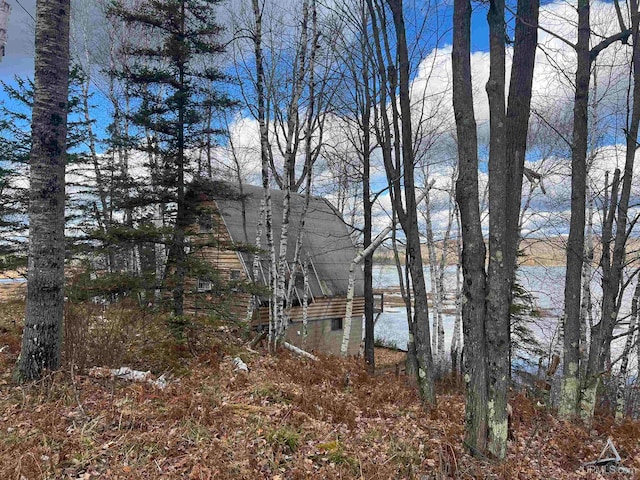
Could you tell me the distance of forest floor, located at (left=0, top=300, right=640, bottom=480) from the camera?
9.50 feet

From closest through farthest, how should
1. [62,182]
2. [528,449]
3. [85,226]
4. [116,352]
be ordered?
[528,449], [62,182], [116,352], [85,226]

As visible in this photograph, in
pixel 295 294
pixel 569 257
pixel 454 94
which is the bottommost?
pixel 295 294

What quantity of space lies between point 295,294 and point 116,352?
10.4m

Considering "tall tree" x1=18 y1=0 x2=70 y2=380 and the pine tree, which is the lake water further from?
"tall tree" x1=18 y1=0 x2=70 y2=380

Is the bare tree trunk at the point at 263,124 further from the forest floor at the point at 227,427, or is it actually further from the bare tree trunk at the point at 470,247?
the bare tree trunk at the point at 470,247

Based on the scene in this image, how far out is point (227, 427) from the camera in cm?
352

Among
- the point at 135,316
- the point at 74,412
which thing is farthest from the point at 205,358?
the point at 74,412

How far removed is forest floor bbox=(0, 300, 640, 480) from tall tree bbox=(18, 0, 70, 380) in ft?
1.34

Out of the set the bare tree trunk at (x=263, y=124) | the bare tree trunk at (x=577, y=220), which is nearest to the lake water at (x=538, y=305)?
the bare tree trunk at (x=577, y=220)

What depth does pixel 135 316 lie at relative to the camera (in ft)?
19.0

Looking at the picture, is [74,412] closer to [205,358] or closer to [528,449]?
[205,358]

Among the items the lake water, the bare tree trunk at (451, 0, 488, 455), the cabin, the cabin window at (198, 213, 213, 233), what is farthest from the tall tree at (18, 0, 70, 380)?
the lake water

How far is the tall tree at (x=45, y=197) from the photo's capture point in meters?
4.12

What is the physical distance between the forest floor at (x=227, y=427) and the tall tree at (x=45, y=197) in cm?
41
